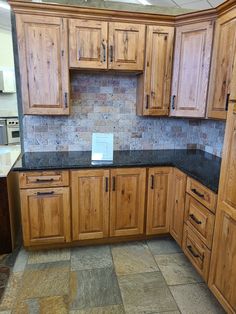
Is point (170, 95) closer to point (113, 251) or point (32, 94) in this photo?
point (32, 94)

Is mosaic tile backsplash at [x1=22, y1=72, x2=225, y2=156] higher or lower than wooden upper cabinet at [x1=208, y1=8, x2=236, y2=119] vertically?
lower

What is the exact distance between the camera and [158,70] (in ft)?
7.94

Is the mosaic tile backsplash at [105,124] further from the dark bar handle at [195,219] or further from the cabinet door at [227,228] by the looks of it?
the cabinet door at [227,228]

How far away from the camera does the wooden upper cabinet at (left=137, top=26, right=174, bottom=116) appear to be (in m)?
2.35

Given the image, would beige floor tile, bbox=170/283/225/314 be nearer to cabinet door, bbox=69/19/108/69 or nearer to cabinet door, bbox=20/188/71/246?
cabinet door, bbox=20/188/71/246

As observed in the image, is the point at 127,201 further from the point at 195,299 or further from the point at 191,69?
the point at 191,69

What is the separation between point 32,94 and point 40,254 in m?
1.56

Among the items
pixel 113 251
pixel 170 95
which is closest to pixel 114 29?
pixel 170 95

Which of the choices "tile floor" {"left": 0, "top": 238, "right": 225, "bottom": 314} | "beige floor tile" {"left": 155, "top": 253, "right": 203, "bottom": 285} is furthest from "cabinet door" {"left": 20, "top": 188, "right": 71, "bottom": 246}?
"beige floor tile" {"left": 155, "top": 253, "right": 203, "bottom": 285}

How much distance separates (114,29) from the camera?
225 centimetres

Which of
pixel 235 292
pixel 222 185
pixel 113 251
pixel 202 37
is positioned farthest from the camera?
pixel 113 251

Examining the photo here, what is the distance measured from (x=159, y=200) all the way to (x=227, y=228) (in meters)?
0.95

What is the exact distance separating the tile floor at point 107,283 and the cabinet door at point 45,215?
18cm

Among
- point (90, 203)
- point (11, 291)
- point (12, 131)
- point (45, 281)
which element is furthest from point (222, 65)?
point (12, 131)
